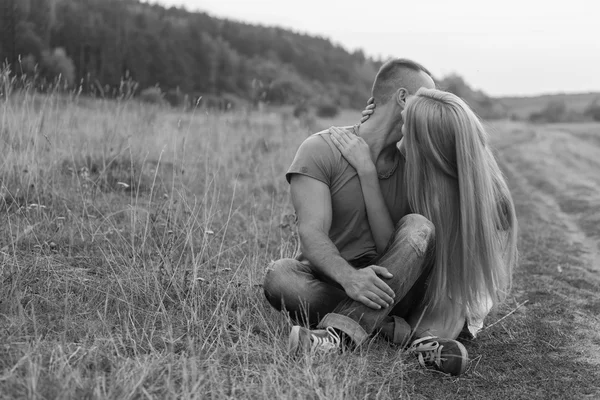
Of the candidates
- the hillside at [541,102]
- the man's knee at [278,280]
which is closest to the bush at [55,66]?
the man's knee at [278,280]

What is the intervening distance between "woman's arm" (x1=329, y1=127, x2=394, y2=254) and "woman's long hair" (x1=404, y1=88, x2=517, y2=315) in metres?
0.15

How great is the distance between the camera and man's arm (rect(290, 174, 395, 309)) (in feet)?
8.46

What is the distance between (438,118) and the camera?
9.12ft

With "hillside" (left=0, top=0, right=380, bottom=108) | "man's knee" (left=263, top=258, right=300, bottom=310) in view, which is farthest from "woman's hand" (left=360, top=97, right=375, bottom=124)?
"hillside" (left=0, top=0, right=380, bottom=108)

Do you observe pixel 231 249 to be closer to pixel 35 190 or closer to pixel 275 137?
pixel 35 190

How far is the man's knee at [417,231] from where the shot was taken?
271 cm

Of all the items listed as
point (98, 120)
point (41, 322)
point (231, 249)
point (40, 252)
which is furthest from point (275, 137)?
point (41, 322)

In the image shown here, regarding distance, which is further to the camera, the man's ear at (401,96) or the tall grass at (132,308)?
the man's ear at (401,96)

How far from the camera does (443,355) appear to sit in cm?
263

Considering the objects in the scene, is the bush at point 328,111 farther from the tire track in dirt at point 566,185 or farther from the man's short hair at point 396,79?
the man's short hair at point 396,79

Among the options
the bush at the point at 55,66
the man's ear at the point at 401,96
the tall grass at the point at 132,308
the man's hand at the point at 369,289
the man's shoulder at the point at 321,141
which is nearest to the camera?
the tall grass at the point at 132,308

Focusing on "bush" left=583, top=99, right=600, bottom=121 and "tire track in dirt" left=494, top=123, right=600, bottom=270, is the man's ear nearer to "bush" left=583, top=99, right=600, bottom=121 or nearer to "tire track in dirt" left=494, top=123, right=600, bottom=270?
"tire track in dirt" left=494, top=123, right=600, bottom=270

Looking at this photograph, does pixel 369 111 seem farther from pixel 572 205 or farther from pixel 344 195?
pixel 572 205

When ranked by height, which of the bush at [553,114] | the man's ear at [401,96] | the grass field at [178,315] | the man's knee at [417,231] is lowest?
the bush at [553,114]
